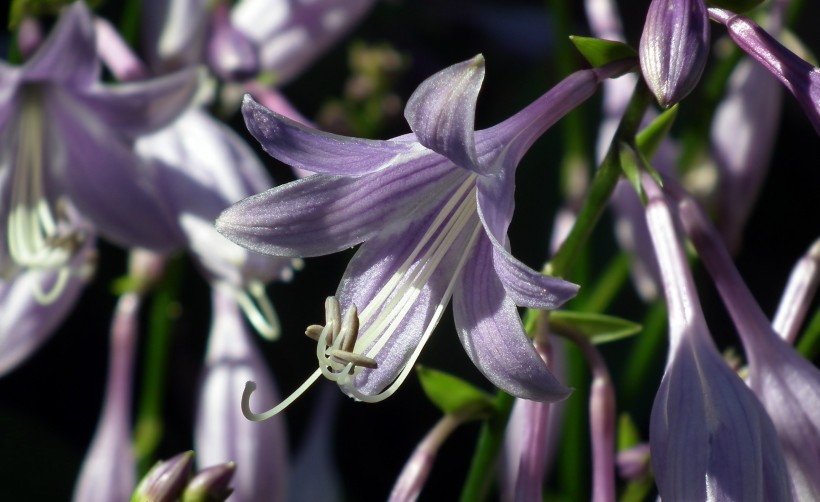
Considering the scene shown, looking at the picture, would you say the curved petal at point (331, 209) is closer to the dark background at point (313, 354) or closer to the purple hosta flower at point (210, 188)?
the purple hosta flower at point (210, 188)

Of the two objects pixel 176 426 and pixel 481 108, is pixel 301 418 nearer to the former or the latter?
pixel 176 426

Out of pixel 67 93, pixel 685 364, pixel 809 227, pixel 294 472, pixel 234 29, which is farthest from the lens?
pixel 809 227

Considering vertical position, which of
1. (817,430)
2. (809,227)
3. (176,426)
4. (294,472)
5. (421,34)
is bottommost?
(176,426)

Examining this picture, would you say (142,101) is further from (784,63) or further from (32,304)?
(784,63)

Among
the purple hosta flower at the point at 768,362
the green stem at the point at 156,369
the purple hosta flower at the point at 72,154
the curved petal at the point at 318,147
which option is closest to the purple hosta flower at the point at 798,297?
the purple hosta flower at the point at 768,362

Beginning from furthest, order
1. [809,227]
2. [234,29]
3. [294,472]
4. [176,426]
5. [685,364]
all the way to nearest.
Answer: [809,227] → [176,426] → [294,472] → [234,29] → [685,364]

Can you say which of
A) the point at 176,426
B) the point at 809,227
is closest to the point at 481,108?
the point at 809,227
